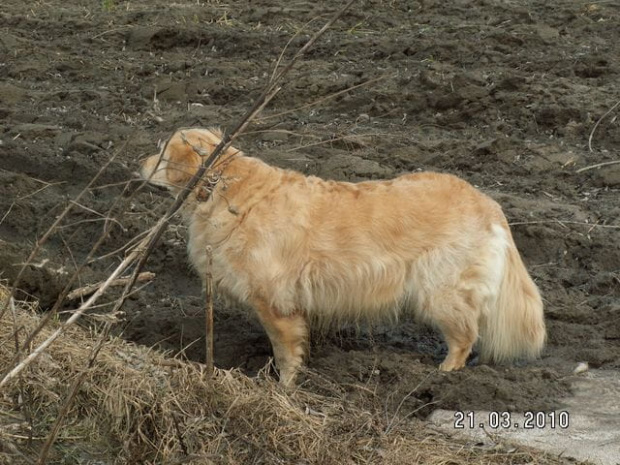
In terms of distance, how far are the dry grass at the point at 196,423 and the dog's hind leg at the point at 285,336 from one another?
0.90 m

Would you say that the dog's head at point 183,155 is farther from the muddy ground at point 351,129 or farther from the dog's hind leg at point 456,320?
the dog's hind leg at point 456,320

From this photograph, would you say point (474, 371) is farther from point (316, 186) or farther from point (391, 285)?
point (316, 186)

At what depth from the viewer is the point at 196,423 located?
519cm

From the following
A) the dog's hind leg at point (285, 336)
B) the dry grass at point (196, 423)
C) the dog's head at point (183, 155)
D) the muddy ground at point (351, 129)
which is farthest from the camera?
the muddy ground at point (351, 129)

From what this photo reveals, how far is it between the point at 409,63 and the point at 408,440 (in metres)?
6.79

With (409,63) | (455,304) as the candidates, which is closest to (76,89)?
(409,63)

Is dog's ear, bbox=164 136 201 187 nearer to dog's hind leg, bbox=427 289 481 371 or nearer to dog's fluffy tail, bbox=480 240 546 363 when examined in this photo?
dog's hind leg, bbox=427 289 481 371

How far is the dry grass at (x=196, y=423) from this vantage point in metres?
5.13

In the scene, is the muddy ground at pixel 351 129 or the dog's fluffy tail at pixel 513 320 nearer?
the dog's fluffy tail at pixel 513 320

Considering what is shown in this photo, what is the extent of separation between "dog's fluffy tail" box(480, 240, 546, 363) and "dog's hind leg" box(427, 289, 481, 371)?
13 centimetres

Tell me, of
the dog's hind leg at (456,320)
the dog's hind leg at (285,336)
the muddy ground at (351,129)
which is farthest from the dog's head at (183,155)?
the dog's hind leg at (456,320)

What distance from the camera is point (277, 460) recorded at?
509cm

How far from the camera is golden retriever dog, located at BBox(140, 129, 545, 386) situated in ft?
21.6

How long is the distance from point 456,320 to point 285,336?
1064 millimetres
